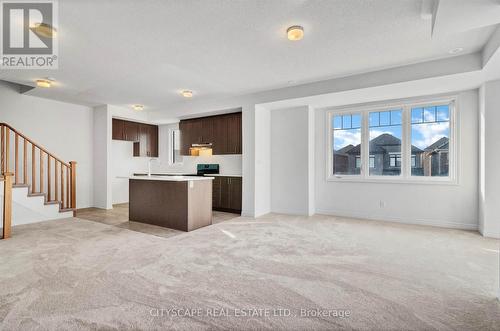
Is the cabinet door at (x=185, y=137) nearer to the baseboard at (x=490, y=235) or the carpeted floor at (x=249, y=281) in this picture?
the carpeted floor at (x=249, y=281)

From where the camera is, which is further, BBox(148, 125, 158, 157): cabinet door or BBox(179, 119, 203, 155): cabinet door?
BBox(148, 125, 158, 157): cabinet door

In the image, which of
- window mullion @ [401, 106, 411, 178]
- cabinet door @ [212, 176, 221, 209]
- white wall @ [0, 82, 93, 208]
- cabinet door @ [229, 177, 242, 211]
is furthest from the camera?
cabinet door @ [212, 176, 221, 209]

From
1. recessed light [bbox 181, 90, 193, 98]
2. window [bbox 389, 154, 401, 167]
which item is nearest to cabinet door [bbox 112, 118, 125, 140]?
recessed light [bbox 181, 90, 193, 98]

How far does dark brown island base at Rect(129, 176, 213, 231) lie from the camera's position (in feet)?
13.8

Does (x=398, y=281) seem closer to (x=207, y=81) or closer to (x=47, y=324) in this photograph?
(x=47, y=324)

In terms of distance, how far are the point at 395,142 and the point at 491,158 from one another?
1.45m

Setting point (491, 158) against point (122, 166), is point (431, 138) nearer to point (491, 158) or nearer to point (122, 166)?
point (491, 158)

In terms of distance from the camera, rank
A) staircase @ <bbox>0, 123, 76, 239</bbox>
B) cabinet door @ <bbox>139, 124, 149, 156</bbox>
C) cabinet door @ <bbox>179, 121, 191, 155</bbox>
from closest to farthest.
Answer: staircase @ <bbox>0, 123, 76, 239</bbox> < cabinet door @ <bbox>179, 121, 191, 155</bbox> < cabinet door @ <bbox>139, 124, 149, 156</bbox>

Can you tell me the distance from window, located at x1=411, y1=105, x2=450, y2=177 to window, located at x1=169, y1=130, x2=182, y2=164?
6196 millimetres

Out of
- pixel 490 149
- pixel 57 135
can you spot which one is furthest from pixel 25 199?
pixel 490 149

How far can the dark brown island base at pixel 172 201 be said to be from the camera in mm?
4207

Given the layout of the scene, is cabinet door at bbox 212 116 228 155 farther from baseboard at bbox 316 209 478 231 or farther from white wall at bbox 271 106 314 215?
baseboard at bbox 316 209 478 231

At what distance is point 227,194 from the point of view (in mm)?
6000

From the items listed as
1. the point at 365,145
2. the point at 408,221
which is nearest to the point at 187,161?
the point at 365,145
